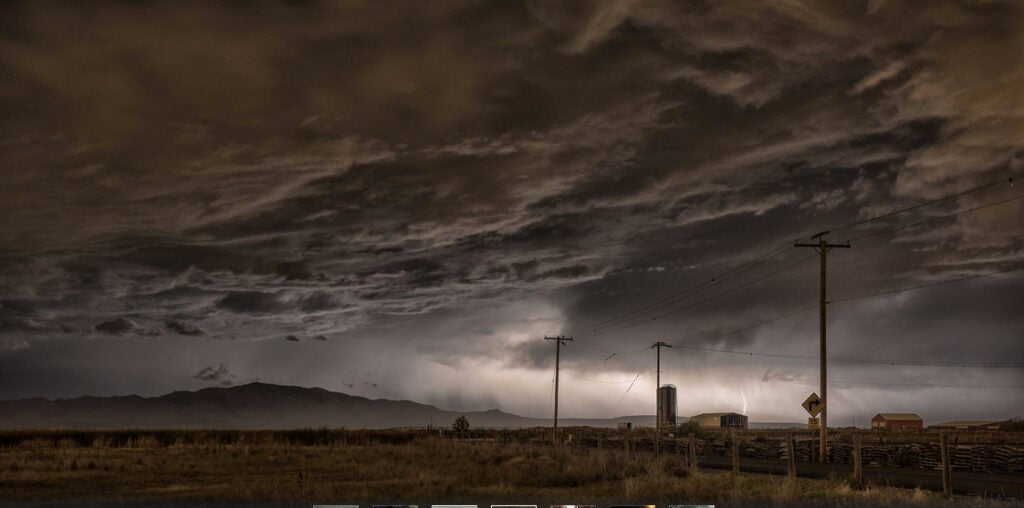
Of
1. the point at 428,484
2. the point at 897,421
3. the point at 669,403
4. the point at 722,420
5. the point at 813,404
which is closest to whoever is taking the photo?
the point at 428,484

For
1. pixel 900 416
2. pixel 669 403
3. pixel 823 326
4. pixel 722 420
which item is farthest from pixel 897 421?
pixel 823 326

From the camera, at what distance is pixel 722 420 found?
165250mm

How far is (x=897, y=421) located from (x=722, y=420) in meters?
31.3

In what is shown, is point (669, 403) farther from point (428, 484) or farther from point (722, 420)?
point (428, 484)

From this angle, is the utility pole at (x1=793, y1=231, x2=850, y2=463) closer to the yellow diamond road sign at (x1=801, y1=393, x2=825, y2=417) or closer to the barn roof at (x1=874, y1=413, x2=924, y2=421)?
the yellow diamond road sign at (x1=801, y1=393, x2=825, y2=417)

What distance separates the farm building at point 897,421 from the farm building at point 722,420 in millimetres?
25022

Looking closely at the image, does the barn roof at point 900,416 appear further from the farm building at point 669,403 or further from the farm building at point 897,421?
the farm building at point 669,403

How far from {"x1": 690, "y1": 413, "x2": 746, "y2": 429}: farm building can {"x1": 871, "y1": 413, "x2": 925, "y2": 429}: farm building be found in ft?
82.1

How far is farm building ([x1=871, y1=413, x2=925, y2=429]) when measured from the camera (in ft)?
478

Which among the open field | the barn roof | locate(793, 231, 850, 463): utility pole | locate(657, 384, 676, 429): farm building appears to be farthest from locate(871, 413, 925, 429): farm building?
the open field

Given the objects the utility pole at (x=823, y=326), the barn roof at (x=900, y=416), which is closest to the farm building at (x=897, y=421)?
the barn roof at (x=900, y=416)

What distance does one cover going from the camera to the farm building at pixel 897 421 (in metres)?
146

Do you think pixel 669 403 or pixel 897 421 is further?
pixel 669 403

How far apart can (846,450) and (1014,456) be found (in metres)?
8.97
